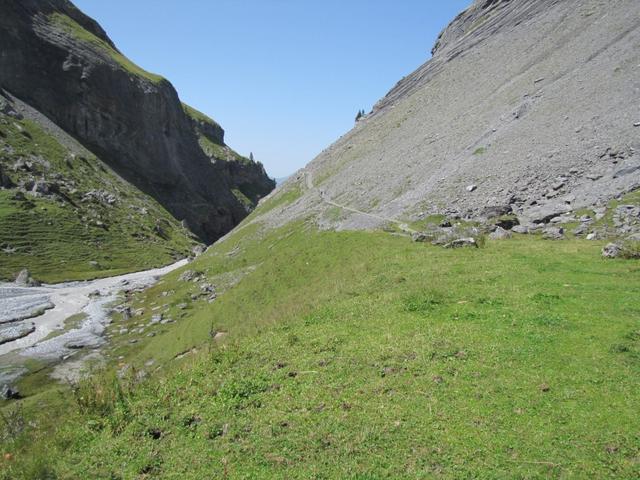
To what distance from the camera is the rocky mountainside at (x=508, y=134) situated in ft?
135

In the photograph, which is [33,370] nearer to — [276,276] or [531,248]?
[276,276]

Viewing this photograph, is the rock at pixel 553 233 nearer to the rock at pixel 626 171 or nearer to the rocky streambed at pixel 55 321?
the rock at pixel 626 171

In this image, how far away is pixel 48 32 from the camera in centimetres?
17162

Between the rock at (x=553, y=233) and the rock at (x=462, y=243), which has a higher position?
the rock at (x=462, y=243)

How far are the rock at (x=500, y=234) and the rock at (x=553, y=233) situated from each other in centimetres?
271

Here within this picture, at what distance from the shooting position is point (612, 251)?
25.5 meters

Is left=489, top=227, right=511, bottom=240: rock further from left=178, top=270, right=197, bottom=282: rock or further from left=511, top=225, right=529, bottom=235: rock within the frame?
left=178, top=270, right=197, bottom=282: rock

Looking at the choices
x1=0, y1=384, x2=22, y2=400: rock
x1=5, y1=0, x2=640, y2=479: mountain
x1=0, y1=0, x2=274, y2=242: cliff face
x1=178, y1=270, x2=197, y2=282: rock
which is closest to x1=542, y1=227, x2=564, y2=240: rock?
x1=5, y1=0, x2=640, y2=479: mountain

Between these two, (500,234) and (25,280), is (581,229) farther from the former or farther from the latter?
(25,280)

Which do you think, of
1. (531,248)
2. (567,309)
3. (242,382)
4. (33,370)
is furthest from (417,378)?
(33,370)

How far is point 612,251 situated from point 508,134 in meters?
34.1

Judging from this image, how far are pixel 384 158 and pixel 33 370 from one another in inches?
2347

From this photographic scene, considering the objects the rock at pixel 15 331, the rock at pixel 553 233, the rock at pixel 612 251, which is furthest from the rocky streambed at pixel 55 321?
the rock at pixel 612 251

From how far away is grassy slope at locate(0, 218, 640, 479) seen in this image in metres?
10.9
